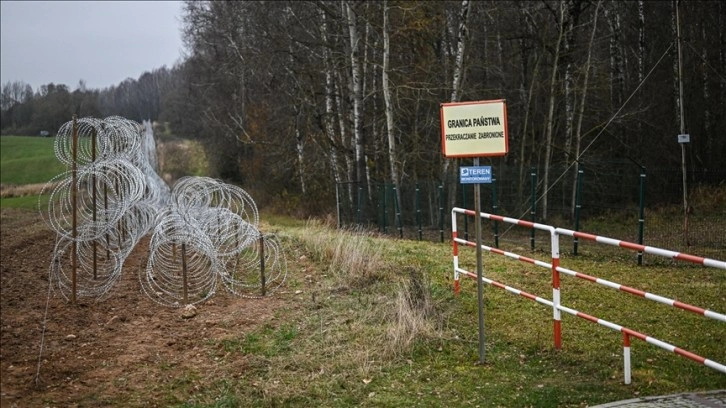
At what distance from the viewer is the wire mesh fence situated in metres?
14.1

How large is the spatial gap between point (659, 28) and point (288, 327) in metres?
21.7

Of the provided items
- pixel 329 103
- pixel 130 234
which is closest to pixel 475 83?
pixel 329 103

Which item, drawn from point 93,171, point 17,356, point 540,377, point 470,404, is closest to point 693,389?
point 540,377

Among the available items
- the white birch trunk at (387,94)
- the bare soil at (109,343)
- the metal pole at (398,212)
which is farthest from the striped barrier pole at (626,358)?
the white birch trunk at (387,94)

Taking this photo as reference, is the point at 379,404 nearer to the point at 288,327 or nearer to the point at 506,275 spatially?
the point at 288,327

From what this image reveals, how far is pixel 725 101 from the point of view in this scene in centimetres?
2298

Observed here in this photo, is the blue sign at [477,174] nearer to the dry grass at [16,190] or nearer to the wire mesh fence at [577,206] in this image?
the wire mesh fence at [577,206]

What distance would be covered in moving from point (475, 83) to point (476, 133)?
2098cm

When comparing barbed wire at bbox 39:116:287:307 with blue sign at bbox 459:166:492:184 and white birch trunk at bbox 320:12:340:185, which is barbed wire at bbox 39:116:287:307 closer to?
blue sign at bbox 459:166:492:184

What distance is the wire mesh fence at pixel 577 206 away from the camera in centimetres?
1409

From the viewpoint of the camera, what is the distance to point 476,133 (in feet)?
23.4

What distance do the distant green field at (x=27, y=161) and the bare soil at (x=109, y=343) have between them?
202 cm

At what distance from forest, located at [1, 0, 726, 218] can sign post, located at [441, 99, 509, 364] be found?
10979mm

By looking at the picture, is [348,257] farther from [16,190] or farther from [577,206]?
[16,190]
